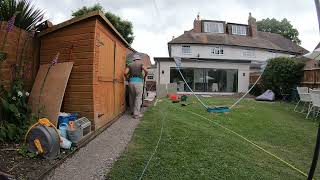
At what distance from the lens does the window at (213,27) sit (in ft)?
138

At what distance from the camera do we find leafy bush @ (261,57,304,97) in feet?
69.6

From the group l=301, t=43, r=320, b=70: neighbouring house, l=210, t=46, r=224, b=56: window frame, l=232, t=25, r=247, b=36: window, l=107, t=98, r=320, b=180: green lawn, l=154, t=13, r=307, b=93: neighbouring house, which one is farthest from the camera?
l=232, t=25, r=247, b=36: window

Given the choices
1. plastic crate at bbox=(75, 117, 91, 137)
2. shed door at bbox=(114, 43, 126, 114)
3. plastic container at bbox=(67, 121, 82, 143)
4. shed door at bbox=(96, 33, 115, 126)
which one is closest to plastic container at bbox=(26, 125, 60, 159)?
plastic container at bbox=(67, 121, 82, 143)

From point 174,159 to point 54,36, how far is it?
3.64 m

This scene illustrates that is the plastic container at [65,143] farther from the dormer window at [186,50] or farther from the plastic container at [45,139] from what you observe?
the dormer window at [186,50]

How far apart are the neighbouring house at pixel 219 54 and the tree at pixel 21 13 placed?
75.6ft

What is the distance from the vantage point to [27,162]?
4840mm

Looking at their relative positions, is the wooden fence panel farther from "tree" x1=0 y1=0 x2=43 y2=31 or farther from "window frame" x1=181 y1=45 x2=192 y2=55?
"window frame" x1=181 y1=45 x2=192 y2=55

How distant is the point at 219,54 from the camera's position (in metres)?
40.7

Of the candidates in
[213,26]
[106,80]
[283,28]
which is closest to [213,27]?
[213,26]

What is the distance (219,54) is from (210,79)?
9.92 metres

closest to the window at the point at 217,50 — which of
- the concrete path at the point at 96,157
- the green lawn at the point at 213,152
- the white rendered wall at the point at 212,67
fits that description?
the white rendered wall at the point at 212,67

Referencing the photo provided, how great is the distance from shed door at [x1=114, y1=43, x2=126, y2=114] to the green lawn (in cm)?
96

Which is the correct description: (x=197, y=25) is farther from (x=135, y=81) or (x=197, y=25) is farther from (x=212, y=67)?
(x=135, y=81)
